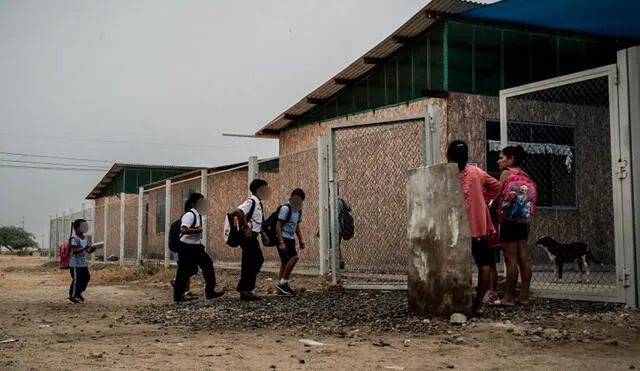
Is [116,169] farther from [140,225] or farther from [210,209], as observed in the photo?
[210,209]

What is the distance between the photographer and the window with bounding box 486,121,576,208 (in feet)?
36.1

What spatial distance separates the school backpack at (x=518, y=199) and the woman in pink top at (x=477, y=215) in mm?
271

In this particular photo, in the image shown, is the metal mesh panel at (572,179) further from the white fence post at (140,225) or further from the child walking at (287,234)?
the white fence post at (140,225)

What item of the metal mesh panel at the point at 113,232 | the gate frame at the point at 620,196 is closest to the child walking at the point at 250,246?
the gate frame at the point at 620,196

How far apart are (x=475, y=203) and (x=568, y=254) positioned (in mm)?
3241

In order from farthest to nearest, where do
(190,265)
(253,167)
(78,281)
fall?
(253,167) < (78,281) < (190,265)

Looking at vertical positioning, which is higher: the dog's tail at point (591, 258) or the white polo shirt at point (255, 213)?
the white polo shirt at point (255, 213)

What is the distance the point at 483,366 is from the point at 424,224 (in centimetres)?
204

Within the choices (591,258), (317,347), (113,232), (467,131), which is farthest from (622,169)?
(113,232)

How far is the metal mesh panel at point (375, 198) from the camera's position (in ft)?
32.0

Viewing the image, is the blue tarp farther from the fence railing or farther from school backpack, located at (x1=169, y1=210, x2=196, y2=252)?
school backpack, located at (x1=169, y1=210, x2=196, y2=252)

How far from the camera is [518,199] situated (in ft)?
22.3

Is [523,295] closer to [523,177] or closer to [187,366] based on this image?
[523,177]

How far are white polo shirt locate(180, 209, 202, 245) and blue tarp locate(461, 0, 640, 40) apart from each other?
21.9 ft
